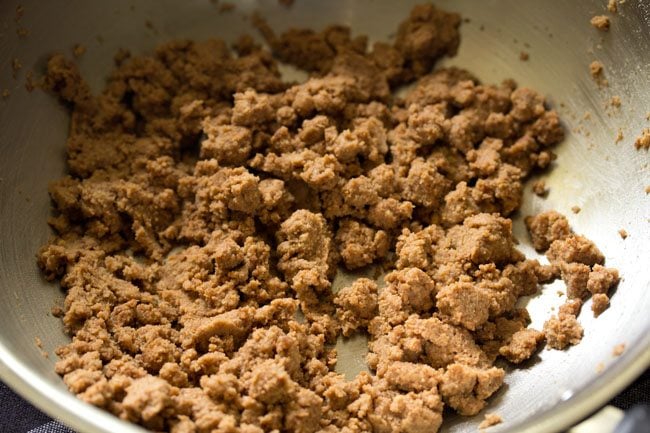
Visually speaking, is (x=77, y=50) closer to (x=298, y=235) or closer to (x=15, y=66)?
(x=15, y=66)

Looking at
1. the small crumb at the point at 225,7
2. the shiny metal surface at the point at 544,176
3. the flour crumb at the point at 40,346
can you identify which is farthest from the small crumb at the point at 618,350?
the small crumb at the point at 225,7

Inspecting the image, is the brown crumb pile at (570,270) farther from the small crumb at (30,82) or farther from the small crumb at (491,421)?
the small crumb at (30,82)

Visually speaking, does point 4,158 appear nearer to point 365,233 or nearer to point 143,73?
point 143,73

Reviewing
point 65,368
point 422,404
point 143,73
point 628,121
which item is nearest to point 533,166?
point 628,121

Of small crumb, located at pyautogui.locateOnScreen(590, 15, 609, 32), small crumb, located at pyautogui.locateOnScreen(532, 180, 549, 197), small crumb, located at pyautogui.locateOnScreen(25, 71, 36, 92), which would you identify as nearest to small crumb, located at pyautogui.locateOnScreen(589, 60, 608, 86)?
small crumb, located at pyautogui.locateOnScreen(590, 15, 609, 32)

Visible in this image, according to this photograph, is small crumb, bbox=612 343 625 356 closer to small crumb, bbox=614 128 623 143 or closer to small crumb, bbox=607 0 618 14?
small crumb, bbox=614 128 623 143

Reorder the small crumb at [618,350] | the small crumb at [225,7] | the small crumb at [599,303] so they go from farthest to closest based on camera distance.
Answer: the small crumb at [225,7], the small crumb at [599,303], the small crumb at [618,350]

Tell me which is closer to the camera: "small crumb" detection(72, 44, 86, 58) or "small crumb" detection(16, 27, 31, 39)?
"small crumb" detection(16, 27, 31, 39)
